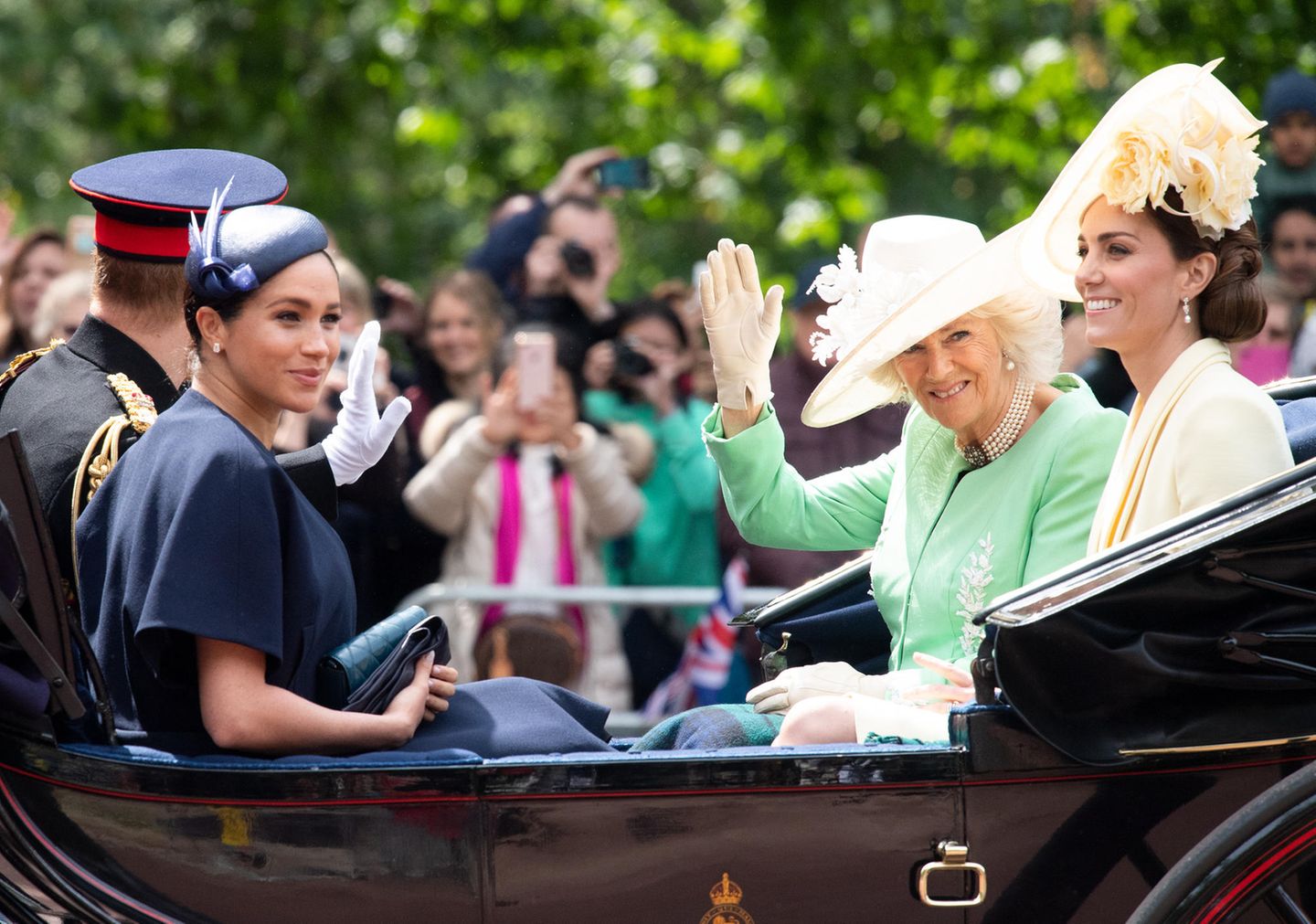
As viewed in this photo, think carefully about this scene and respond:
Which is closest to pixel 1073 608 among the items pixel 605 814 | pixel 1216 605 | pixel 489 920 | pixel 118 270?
pixel 1216 605

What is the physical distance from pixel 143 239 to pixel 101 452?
1.52 ft

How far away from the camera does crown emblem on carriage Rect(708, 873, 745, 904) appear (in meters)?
2.60

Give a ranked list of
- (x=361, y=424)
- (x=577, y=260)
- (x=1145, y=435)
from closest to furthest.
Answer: (x=1145, y=435) < (x=361, y=424) < (x=577, y=260)

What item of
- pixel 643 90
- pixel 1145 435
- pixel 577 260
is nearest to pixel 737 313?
pixel 1145 435

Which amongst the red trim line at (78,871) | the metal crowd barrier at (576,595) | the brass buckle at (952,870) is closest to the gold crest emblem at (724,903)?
the brass buckle at (952,870)

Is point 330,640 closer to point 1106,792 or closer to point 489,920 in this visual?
point 489,920

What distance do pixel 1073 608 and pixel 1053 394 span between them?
2.76ft

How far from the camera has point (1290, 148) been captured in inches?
249

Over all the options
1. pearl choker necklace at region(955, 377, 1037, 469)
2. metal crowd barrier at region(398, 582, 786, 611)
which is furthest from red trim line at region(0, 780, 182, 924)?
metal crowd barrier at region(398, 582, 786, 611)

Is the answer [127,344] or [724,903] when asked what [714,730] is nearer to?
[724,903]

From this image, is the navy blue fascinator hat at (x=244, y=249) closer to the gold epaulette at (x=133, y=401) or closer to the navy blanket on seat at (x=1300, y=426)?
the gold epaulette at (x=133, y=401)

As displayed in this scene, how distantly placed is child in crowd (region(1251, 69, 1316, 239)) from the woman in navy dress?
4.43 metres

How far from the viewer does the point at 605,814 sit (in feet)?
8.46

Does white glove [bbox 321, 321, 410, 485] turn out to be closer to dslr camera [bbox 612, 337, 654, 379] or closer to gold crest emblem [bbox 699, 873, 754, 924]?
gold crest emblem [bbox 699, 873, 754, 924]
